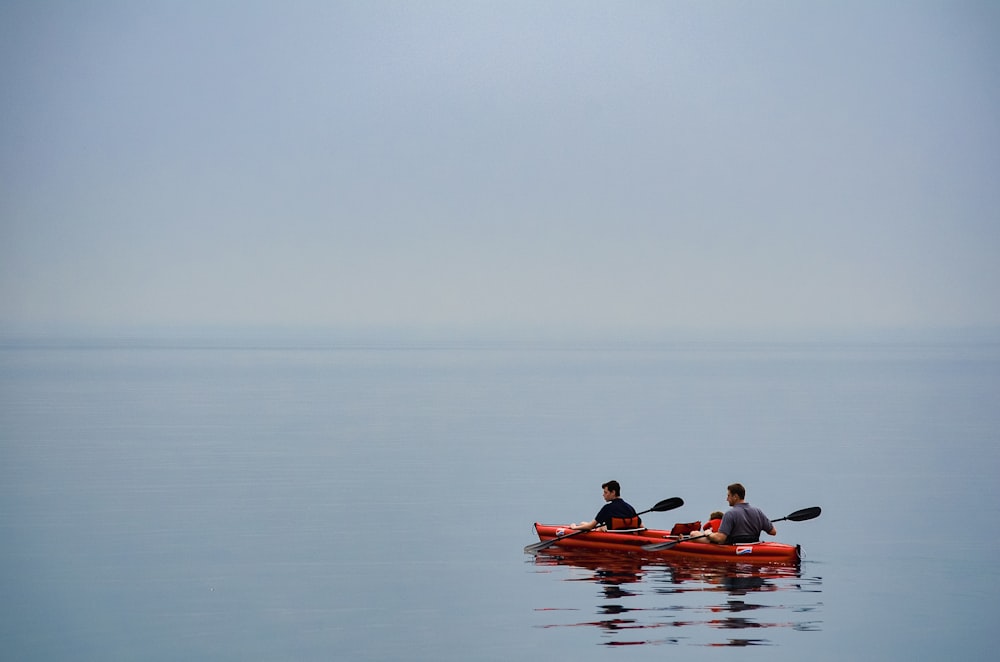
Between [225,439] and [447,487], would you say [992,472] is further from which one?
[225,439]

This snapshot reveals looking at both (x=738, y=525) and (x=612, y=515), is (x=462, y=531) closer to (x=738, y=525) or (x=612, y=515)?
(x=612, y=515)

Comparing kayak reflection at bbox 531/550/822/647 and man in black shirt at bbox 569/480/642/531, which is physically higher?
man in black shirt at bbox 569/480/642/531

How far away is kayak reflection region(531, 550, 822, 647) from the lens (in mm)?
13844

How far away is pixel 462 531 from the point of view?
843 inches

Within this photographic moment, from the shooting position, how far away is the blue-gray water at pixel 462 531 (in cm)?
1401

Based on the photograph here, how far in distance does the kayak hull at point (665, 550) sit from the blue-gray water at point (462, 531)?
0.43 meters

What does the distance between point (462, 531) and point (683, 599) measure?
6.65 metres

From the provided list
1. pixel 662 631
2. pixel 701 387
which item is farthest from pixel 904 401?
pixel 662 631

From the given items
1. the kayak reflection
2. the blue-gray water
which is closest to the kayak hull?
the kayak reflection

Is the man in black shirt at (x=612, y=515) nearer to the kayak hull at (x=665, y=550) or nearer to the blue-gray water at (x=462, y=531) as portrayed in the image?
the kayak hull at (x=665, y=550)

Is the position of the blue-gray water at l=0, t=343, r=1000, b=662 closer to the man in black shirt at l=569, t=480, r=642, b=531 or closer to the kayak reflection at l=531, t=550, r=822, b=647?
the kayak reflection at l=531, t=550, r=822, b=647

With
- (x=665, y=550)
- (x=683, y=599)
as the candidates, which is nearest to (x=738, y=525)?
(x=665, y=550)

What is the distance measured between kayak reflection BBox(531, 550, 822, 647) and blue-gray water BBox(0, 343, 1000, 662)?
5 centimetres

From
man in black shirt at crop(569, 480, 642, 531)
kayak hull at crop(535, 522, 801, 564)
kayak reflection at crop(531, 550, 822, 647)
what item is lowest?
kayak reflection at crop(531, 550, 822, 647)
